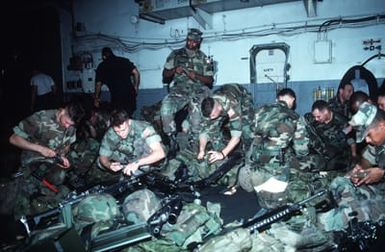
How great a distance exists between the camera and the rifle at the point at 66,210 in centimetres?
377

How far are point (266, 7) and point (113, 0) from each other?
4952 millimetres

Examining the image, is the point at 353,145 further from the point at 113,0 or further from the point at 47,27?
the point at 47,27

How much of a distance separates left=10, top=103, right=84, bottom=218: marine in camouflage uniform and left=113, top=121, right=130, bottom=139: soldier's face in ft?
1.85

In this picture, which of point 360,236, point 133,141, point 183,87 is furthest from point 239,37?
point 360,236

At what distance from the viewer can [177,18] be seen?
31.4 ft

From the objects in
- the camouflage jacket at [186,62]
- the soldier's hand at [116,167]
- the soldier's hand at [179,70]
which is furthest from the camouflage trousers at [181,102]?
the soldier's hand at [116,167]

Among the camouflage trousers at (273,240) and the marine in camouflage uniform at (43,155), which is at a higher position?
the marine in camouflage uniform at (43,155)

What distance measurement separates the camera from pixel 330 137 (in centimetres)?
566

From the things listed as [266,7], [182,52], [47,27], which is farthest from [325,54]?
[47,27]

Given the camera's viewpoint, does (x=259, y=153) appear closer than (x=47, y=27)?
Yes

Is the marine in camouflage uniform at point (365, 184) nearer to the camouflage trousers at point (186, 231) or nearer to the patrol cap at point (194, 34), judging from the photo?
the camouflage trousers at point (186, 231)

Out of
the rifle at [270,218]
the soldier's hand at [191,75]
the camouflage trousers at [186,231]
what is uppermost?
the soldier's hand at [191,75]

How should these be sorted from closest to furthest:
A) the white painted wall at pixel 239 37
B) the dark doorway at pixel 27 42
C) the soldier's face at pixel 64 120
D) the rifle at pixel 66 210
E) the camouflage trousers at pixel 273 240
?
the camouflage trousers at pixel 273 240
the rifle at pixel 66 210
the soldier's face at pixel 64 120
the white painted wall at pixel 239 37
the dark doorway at pixel 27 42

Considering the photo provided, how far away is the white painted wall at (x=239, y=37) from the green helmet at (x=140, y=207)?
227 inches
